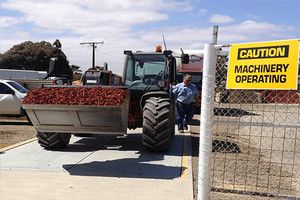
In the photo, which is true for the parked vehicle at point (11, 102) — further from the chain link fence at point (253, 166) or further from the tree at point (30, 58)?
the tree at point (30, 58)

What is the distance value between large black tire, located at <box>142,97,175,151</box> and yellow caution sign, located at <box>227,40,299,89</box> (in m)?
2.73

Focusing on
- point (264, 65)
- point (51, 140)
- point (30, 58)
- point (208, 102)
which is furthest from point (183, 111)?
point (30, 58)

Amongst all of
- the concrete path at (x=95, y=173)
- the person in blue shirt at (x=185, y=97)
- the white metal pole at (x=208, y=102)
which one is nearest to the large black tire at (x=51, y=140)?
the concrete path at (x=95, y=173)

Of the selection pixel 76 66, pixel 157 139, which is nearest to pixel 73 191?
pixel 157 139

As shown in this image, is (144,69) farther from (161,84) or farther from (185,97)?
(185,97)

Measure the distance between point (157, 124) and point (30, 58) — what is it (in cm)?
4688

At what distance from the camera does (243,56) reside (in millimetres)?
3617

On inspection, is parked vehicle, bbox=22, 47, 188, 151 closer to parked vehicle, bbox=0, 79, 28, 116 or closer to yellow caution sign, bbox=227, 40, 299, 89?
yellow caution sign, bbox=227, 40, 299, 89

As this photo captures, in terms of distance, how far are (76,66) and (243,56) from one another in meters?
55.3

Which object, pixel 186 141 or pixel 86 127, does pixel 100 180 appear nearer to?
pixel 86 127

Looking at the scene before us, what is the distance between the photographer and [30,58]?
159ft

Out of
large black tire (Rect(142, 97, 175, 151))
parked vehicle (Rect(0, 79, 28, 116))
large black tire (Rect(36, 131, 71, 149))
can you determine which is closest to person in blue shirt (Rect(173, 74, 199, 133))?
large black tire (Rect(142, 97, 175, 151))

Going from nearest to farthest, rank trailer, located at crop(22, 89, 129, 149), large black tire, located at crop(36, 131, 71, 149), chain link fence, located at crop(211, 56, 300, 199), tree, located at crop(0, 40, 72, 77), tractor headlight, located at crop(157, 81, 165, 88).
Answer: chain link fence, located at crop(211, 56, 300, 199) < trailer, located at crop(22, 89, 129, 149) < large black tire, located at crop(36, 131, 71, 149) < tractor headlight, located at crop(157, 81, 165, 88) < tree, located at crop(0, 40, 72, 77)

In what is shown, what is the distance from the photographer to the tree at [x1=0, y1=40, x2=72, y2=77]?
157 ft
